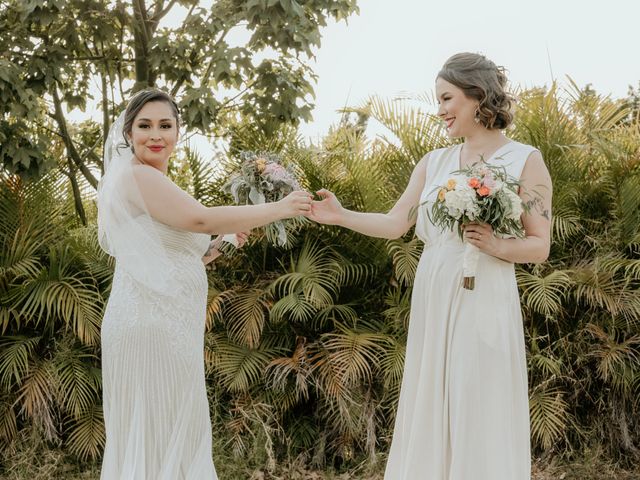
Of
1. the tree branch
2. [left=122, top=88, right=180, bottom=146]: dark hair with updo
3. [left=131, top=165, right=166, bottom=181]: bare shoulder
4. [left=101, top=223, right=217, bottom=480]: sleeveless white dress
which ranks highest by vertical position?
the tree branch

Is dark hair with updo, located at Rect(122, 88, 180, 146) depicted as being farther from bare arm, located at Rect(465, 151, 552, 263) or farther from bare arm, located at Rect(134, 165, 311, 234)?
bare arm, located at Rect(465, 151, 552, 263)

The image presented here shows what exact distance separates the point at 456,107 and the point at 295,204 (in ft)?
2.94

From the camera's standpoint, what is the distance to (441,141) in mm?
6707

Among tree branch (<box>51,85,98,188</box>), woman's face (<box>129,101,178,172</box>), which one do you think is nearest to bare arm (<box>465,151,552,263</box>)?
woman's face (<box>129,101,178,172</box>)

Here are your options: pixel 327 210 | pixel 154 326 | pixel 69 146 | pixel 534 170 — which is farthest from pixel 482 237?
pixel 69 146

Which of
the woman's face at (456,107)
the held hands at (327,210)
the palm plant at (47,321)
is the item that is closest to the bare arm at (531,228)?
the woman's face at (456,107)

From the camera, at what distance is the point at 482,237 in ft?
11.4

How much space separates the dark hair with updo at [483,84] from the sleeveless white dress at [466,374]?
0.54ft

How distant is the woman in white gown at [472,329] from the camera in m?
3.54

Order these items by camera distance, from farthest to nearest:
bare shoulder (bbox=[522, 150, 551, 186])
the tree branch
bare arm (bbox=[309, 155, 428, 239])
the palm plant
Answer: the tree branch → the palm plant → bare arm (bbox=[309, 155, 428, 239]) → bare shoulder (bbox=[522, 150, 551, 186])

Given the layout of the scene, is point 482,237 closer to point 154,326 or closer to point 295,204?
point 295,204

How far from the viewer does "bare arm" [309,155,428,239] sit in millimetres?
4090

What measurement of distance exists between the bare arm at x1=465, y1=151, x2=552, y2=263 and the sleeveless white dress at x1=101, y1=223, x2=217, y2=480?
4.34ft

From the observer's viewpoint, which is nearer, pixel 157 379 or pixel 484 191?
pixel 484 191
